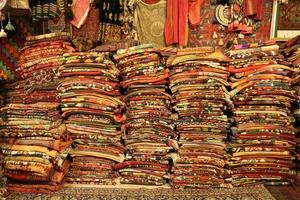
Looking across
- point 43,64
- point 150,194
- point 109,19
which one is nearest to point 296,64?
point 150,194

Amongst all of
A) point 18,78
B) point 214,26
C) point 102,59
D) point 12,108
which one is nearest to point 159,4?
point 214,26

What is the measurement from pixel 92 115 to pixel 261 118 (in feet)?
4.03

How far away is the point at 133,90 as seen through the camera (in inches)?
74.6

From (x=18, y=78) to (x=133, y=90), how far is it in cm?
103

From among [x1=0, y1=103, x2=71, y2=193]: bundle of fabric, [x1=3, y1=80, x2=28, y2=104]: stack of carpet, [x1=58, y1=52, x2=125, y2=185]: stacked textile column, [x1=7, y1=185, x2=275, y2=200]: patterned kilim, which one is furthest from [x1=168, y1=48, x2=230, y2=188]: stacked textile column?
[x1=3, y1=80, x2=28, y2=104]: stack of carpet

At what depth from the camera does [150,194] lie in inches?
70.1

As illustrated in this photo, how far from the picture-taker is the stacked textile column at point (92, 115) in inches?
72.8

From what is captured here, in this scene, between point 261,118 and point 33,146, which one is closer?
point 33,146

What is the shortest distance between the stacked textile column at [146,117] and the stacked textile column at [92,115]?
0.08 m

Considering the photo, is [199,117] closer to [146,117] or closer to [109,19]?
[146,117]

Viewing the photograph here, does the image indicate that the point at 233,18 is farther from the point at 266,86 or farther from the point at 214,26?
the point at 266,86

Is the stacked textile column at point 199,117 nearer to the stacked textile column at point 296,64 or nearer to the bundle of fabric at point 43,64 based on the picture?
the stacked textile column at point 296,64

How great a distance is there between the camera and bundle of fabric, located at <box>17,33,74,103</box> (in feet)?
6.25

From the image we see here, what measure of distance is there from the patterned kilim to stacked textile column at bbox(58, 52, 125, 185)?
0.11 m
